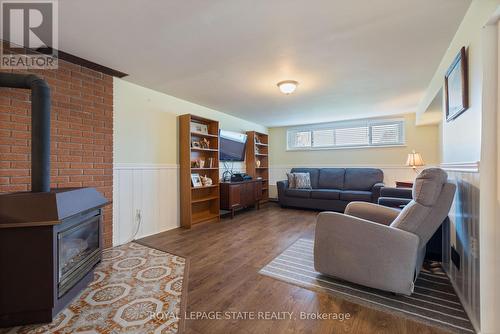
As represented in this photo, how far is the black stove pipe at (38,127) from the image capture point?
166 centimetres

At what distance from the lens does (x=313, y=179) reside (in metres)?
5.46

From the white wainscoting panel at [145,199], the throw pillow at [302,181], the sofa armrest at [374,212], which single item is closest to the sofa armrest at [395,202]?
the sofa armrest at [374,212]

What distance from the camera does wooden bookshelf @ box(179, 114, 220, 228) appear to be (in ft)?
11.9

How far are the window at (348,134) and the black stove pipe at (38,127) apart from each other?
5158 mm

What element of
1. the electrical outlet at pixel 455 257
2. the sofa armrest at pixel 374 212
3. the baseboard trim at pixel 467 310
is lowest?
the baseboard trim at pixel 467 310

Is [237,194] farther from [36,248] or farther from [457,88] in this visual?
[457,88]

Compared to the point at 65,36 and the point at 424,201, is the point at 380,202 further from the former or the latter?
the point at 65,36

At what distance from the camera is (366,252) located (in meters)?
1.74

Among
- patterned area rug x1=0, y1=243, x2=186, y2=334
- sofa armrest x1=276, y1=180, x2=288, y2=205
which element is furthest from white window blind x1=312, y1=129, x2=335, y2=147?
patterned area rug x1=0, y1=243, x2=186, y2=334

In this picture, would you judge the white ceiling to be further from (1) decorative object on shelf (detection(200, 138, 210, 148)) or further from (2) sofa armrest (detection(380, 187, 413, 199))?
(2) sofa armrest (detection(380, 187, 413, 199))

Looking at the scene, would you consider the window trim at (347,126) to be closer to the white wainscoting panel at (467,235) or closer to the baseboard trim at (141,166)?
the white wainscoting panel at (467,235)

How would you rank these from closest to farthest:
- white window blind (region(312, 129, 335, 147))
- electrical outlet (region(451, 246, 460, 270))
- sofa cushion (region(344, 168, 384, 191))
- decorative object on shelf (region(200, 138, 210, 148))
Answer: electrical outlet (region(451, 246, 460, 270)) < decorative object on shelf (region(200, 138, 210, 148)) < sofa cushion (region(344, 168, 384, 191)) < white window blind (region(312, 129, 335, 147))

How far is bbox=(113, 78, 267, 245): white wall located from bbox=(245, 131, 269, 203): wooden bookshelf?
6.19 feet

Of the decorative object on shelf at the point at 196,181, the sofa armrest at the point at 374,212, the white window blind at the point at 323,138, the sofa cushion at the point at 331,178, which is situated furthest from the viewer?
the white window blind at the point at 323,138
